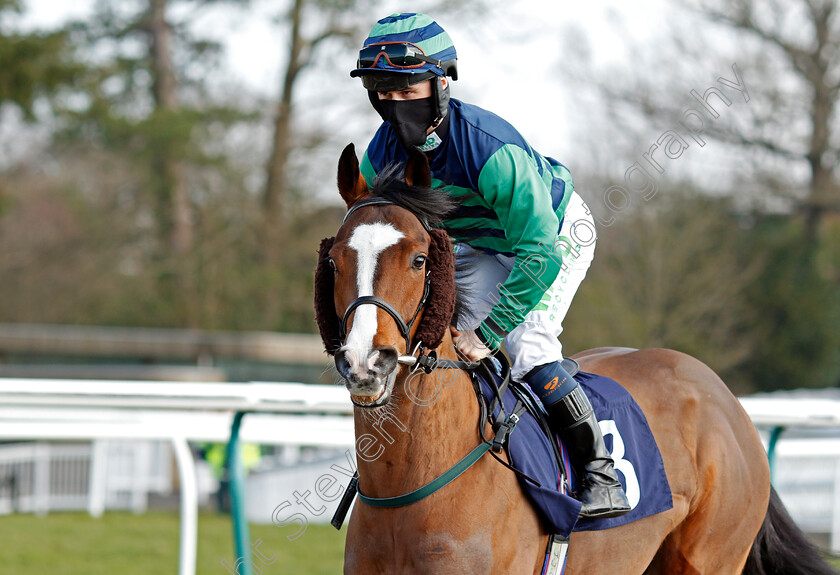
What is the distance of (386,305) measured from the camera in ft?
6.46

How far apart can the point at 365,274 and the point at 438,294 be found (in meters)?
0.21

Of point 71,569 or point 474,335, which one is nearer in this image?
point 474,335

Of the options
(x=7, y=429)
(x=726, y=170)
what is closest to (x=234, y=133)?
(x=726, y=170)

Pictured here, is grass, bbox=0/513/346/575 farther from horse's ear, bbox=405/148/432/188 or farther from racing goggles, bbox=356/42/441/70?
racing goggles, bbox=356/42/441/70

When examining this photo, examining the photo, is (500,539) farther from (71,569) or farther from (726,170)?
(726,170)

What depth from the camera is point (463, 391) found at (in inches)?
91.0

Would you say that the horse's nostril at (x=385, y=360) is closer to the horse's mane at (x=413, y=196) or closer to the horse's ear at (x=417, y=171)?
the horse's mane at (x=413, y=196)

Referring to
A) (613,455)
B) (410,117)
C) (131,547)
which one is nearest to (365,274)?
(410,117)

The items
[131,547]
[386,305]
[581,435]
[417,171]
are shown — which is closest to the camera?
[386,305]

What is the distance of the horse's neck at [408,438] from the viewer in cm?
215

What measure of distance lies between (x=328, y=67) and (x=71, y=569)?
37.5 feet

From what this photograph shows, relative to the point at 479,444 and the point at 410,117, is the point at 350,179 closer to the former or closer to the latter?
the point at 410,117

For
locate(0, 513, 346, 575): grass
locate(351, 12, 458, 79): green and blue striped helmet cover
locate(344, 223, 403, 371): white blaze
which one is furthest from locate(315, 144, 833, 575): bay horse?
locate(0, 513, 346, 575): grass

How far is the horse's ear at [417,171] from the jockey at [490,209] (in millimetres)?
68
